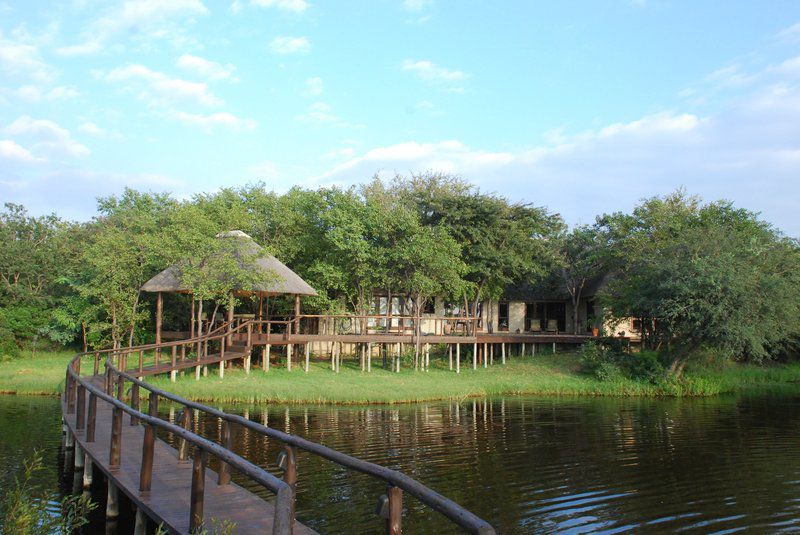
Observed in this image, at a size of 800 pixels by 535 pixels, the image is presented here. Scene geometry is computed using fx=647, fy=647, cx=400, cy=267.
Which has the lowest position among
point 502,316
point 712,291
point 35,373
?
point 35,373

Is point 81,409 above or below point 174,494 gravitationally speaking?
above

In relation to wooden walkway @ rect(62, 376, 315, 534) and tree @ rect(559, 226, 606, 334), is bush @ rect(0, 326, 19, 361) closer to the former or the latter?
wooden walkway @ rect(62, 376, 315, 534)

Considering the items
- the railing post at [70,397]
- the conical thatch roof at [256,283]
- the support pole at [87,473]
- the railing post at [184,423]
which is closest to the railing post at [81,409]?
the support pole at [87,473]

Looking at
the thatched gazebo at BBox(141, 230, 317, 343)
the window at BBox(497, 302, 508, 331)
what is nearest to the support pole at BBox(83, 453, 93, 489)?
the thatched gazebo at BBox(141, 230, 317, 343)

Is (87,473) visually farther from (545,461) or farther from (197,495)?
(545,461)

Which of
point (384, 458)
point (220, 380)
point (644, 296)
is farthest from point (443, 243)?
point (384, 458)

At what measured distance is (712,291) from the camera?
2297 centimetres

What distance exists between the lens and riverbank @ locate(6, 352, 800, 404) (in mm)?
20094

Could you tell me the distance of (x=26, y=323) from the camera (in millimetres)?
28516

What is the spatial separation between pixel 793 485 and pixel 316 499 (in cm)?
824

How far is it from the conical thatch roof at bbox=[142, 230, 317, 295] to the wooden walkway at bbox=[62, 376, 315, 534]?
43.4ft

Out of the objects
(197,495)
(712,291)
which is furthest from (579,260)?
(197,495)

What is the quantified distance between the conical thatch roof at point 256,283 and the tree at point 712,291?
13.4 meters

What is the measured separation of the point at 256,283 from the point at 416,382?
268 inches
